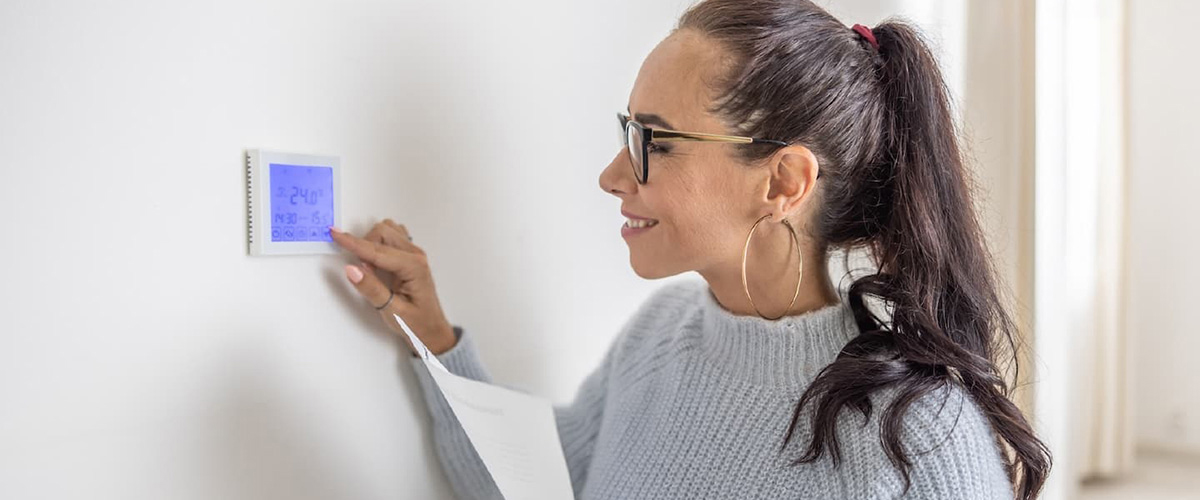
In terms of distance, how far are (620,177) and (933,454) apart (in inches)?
18.5

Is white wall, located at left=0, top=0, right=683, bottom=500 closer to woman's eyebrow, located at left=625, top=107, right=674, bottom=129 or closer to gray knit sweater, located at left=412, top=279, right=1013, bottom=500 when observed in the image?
gray knit sweater, located at left=412, top=279, right=1013, bottom=500

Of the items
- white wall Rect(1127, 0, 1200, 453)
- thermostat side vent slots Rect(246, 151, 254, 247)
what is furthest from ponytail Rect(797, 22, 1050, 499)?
white wall Rect(1127, 0, 1200, 453)

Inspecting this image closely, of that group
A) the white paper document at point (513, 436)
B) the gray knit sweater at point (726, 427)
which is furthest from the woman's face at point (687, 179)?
the white paper document at point (513, 436)

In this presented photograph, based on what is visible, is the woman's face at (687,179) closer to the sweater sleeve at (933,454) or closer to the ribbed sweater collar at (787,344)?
the ribbed sweater collar at (787,344)

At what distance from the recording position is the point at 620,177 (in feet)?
3.64

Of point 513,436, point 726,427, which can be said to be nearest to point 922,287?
point 726,427

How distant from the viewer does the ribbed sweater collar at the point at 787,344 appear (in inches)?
42.5

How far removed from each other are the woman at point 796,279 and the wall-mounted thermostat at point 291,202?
38mm

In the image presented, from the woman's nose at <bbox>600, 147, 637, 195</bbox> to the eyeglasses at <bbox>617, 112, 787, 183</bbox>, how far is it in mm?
24

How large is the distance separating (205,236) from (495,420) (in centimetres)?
35

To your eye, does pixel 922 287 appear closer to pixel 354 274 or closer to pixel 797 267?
pixel 797 267

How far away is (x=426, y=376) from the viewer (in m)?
1.11

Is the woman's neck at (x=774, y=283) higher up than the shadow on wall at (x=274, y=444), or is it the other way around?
the woman's neck at (x=774, y=283)

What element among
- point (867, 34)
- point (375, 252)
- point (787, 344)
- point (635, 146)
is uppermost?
point (867, 34)
